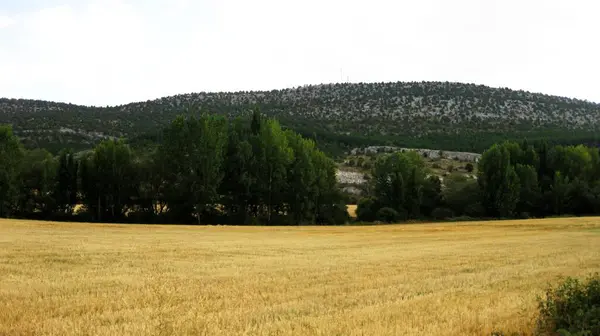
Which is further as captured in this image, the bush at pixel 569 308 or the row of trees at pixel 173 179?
the row of trees at pixel 173 179

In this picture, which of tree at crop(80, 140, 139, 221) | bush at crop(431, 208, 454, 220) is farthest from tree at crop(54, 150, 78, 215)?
bush at crop(431, 208, 454, 220)

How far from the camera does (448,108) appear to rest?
15050 centimetres

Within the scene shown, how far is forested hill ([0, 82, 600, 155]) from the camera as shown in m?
113

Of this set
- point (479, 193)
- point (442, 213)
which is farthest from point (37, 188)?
point (479, 193)

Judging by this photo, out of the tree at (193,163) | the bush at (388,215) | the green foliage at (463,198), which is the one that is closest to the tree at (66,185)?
the tree at (193,163)

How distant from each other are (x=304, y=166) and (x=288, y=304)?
54.0 metres

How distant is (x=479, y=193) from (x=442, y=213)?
5.86 meters

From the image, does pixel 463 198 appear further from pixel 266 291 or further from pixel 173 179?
pixel 266 291

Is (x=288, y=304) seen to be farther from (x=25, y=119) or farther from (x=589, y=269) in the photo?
(x=25, y=119)

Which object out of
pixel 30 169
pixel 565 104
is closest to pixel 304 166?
pixel 30 169

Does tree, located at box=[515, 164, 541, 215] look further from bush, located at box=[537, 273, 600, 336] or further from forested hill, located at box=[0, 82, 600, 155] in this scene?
bush, located at box=[537, 273, 600, 336]

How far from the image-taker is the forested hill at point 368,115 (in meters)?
113

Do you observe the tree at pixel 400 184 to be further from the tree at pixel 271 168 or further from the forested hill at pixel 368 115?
the forested hill at pixel 368 115

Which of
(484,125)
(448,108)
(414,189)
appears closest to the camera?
(414,189)
